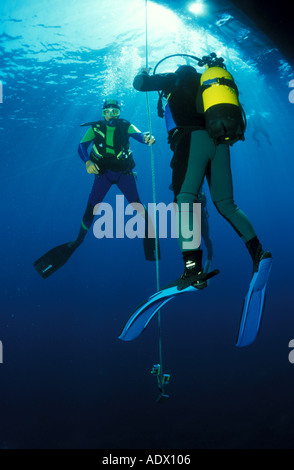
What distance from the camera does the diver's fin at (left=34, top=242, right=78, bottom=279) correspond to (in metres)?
5.63

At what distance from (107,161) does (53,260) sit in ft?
7.56

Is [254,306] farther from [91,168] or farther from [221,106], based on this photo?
[91,168]

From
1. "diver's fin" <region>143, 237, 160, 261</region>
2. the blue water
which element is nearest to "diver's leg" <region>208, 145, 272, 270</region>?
"diver's fin" <region>143, 237, 160, 261</region>

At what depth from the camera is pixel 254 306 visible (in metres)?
3.04

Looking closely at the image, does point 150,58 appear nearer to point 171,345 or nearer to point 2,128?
point 2,128

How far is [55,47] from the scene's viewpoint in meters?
12.1

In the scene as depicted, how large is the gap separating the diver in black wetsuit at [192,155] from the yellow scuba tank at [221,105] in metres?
0.24

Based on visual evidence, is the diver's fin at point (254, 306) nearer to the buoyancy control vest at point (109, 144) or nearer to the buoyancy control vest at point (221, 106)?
the buoyancy control vest at point (221, 106)

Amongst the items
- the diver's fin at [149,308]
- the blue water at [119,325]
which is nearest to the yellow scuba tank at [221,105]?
the diver's fin at [149,308]

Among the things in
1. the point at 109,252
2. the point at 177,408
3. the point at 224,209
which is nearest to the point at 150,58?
the point at 224,209

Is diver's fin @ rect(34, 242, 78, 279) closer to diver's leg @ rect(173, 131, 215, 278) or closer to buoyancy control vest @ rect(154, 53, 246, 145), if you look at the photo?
diver's leg @ rect(173, 131, 215, 278)

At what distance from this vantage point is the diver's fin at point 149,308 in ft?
9.59

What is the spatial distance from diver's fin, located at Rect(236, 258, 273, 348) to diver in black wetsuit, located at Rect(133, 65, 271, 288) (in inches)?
3.6
